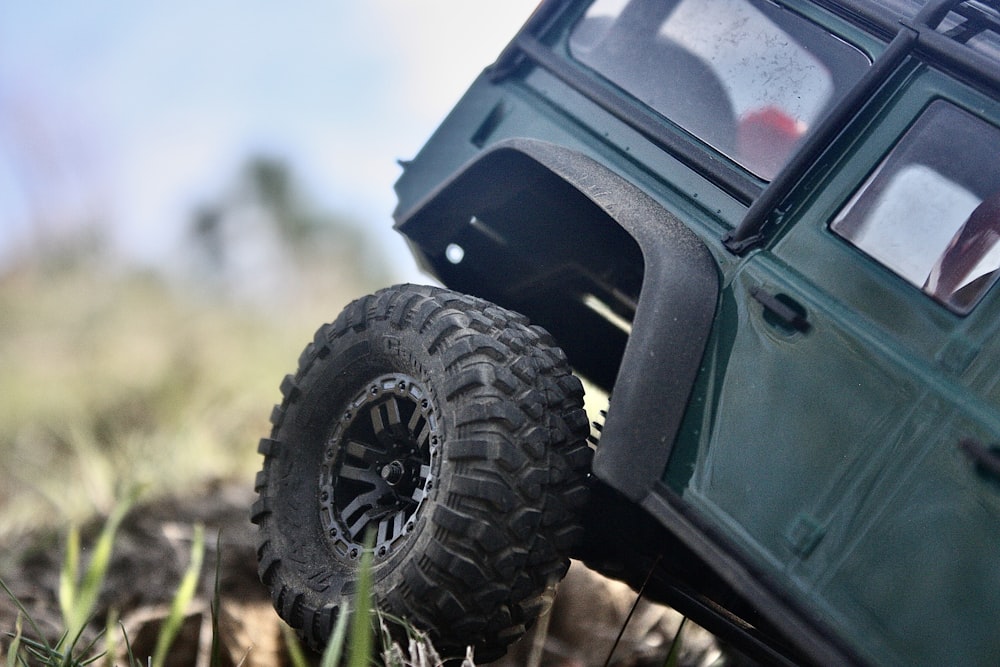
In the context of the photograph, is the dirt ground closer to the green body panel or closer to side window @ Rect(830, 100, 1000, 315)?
the green body panel

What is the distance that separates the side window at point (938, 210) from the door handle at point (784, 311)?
19 cm

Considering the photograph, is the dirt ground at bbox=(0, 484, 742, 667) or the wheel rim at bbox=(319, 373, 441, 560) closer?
the wheel rim at bbox=(319, 373, 441, 560)

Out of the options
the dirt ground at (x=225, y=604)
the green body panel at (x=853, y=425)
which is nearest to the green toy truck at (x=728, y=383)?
the green body panel at (x=853, y=425)

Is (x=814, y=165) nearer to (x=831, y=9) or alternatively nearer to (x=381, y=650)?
(x=831, y=9)

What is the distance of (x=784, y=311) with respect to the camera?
224cm

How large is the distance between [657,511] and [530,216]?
110 centimetres

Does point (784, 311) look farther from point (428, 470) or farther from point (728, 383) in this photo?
point (428, 470)

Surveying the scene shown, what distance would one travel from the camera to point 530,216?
3.04 m

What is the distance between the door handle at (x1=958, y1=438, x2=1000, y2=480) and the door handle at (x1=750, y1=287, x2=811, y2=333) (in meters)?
0.40

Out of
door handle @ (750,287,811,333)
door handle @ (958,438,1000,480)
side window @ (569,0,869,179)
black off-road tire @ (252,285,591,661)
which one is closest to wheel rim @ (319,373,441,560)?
black off-road tire @ (252,285,591,661)

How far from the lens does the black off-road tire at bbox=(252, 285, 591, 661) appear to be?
2238 millimetres

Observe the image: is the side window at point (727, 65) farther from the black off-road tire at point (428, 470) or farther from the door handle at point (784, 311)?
the black off-road tire at point (428, 470)

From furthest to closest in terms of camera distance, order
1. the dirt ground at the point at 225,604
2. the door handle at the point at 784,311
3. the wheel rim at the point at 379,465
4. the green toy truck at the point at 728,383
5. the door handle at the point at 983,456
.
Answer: the dirt ground at the point at 225,604 → the wheel rim at the point at 379,465 → the door handle at the point at 784,311 → the green toy truck at the point at 728,383 → the door handle at the point at 983,456

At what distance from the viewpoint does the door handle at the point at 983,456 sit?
1938 millimetres
